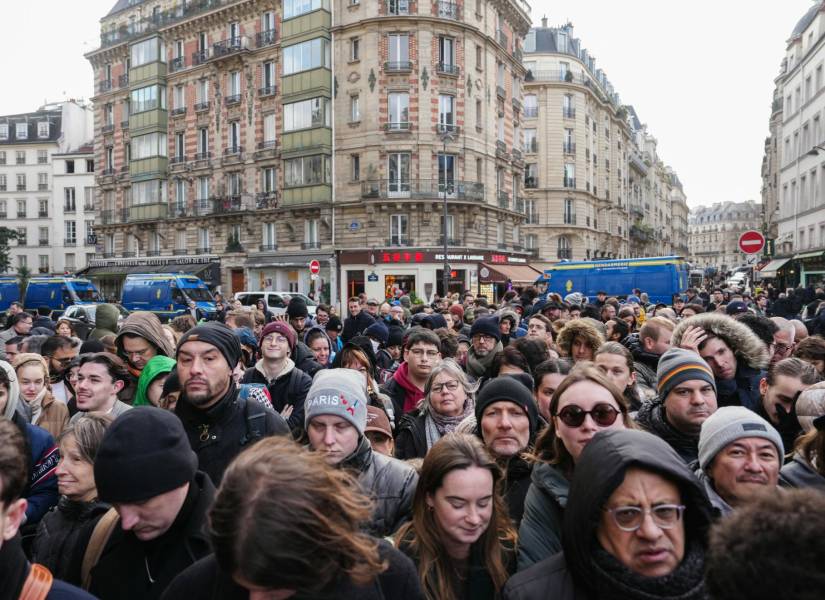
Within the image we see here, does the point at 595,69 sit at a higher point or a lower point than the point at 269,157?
higher

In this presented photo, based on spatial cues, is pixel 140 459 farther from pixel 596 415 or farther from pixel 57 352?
pixel 57 352

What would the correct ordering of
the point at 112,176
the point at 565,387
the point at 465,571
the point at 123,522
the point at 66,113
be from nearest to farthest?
the point at 123,522 → the point at 465,571 → the point at 565,387 → the point at 112,176 → the point at 66,113

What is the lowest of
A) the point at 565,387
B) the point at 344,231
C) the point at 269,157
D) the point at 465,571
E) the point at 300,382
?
the point at 465,571

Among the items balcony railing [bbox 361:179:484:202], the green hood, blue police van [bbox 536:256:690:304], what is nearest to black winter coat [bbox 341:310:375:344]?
the green hood

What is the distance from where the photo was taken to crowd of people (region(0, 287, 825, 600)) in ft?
4.85

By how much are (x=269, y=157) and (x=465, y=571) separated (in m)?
34.1

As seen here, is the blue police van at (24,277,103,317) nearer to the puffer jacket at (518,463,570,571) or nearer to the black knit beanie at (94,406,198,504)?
the black knit beanie at (94,406,198,504)

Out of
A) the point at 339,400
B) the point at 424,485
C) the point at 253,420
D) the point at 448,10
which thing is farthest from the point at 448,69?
the point at 424,485

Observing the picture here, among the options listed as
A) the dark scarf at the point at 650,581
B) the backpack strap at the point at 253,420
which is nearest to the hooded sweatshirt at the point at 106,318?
the backpack strap at the point at 253,420

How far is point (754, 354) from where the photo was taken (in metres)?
4.45

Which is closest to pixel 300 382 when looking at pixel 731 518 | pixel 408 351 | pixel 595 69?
pixel 408 351

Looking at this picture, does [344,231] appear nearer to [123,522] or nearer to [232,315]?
[232,315]

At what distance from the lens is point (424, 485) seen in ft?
8.18

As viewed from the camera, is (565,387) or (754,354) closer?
(565,387)
